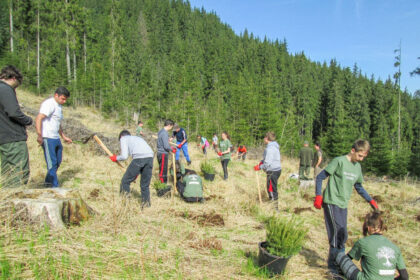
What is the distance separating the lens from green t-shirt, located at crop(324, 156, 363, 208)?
3.20 m

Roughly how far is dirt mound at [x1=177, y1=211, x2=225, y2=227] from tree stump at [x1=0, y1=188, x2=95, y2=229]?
1.75 metres

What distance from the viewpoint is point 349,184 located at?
3.26 meters

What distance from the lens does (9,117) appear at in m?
3.14

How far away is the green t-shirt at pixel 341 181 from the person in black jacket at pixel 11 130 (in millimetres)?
3870

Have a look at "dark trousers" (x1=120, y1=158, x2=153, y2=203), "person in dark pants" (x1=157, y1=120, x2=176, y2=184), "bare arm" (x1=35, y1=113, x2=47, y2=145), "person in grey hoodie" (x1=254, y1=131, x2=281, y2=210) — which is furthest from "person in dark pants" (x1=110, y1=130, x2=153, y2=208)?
"person in grey hoodie" (x1=254, y1=131, x2=281, y2=210)

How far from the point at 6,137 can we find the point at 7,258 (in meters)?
1.76


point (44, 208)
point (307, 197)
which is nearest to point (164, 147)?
point (44, 208)

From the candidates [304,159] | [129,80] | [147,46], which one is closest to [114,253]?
[304,159]

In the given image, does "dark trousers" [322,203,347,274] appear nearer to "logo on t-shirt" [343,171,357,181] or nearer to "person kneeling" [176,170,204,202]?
"logo on t-shirt" [343,171,357,181]

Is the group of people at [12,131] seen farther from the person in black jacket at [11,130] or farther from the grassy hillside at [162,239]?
the grassy hillside at [162,239]

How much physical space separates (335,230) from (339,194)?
1.48ft

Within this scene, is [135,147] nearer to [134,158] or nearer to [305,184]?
[134,158]

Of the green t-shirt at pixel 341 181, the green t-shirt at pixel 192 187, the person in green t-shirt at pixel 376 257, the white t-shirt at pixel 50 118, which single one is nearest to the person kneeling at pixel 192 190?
the green t-shirt at pixel 192 187

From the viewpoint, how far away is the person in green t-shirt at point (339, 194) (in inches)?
122
